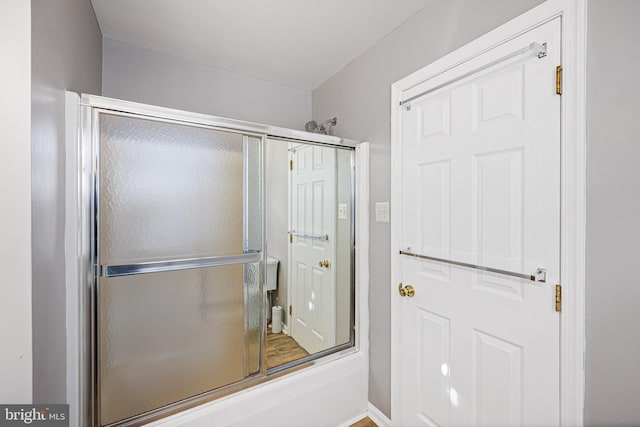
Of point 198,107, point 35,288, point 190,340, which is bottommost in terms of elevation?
point 190,340

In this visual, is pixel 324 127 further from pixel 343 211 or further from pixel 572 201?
pixel 572 201

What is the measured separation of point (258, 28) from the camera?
5.61ft

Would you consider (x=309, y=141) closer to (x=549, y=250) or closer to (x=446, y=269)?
(x=446, y=269)

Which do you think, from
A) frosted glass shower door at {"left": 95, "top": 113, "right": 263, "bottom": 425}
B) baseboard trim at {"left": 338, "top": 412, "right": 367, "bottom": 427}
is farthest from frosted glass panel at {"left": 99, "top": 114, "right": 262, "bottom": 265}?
baseboard trim at {"left": 338, "top": 412, "right": 367, "bottom": 427}

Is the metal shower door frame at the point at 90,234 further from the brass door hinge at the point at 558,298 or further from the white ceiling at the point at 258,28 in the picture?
the brass door hinge at the point at 558,298

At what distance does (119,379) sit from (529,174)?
194 cm

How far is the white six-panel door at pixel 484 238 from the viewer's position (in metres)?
1.04

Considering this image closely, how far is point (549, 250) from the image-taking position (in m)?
1.03

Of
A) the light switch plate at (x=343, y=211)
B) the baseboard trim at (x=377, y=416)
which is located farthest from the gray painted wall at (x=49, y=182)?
the baseboard trim at (x=377, y=416)

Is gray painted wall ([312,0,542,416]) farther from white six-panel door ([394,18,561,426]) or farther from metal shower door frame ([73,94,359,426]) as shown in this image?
metal shower door frame ([73,94,359,426])

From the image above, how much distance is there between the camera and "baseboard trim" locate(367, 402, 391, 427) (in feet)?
5.76

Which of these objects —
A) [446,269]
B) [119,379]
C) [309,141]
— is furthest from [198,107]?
[446,269]

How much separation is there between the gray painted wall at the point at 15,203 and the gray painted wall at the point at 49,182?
0.07 feet

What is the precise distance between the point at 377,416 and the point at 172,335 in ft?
4.57
